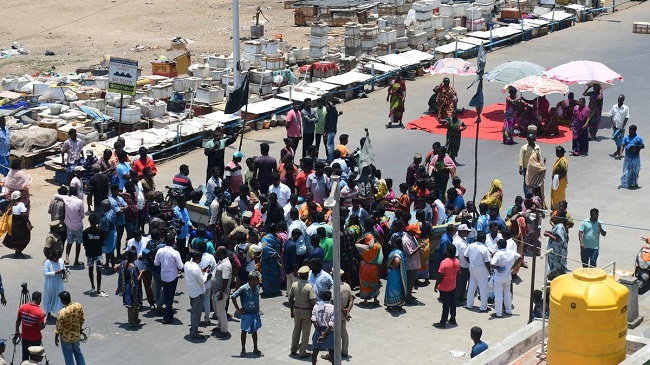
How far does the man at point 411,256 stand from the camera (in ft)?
57.0

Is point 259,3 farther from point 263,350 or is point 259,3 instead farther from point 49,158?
point 263,350

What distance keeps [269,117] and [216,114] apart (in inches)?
47.3

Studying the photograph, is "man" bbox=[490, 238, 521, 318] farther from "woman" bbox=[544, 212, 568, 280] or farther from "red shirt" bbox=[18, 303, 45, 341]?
"red shirt" bbox=[18, 303, 45, 341]

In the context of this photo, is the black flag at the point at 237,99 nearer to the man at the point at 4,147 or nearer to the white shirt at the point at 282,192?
the man at the point at 4,147

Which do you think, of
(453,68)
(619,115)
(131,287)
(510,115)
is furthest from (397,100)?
(131,287)

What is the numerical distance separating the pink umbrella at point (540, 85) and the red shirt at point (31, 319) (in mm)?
13270

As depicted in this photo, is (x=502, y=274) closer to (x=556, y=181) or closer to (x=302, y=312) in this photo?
(x=302, y=312)

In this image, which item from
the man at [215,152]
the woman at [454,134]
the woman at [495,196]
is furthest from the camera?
the woman at [454,134]

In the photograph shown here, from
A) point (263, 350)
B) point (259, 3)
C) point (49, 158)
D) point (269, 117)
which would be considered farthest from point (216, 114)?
point (259, 3)

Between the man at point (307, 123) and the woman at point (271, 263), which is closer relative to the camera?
the woman at point (271, 263)

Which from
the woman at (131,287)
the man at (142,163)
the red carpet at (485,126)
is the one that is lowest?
the red carpet at (485,126)

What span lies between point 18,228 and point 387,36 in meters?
14.7

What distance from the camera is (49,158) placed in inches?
930

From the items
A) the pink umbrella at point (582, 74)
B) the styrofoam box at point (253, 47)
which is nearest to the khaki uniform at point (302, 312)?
the pink umbrella at point (582, 74)
